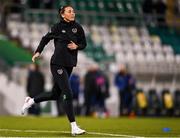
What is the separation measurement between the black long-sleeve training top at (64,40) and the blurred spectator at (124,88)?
13578 mm

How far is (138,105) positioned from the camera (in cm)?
2900

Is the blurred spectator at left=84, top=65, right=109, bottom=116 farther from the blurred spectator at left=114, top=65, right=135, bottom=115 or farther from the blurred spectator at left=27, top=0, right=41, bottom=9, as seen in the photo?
the blurred spectator at left=27, top=0, right=41, bottom=9

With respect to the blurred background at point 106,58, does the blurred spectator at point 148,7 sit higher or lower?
higher

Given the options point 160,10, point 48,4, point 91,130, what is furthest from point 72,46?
point 160,10

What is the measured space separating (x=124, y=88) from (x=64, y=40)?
14.1 meters

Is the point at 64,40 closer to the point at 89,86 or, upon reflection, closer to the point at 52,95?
the point at 52,95

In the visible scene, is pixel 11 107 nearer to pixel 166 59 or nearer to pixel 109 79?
pixel 109 79

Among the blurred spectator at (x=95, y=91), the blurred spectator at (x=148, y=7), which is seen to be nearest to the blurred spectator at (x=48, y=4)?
the blurred spectator at (x=148, y=7)

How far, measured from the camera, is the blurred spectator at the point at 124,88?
27.4 meters

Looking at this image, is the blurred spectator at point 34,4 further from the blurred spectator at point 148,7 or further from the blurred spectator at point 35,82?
the blurred spectator at point 35,82

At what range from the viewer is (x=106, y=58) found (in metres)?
31.3

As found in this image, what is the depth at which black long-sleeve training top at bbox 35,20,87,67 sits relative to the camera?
13.4 m

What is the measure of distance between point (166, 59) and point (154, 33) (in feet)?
10.5

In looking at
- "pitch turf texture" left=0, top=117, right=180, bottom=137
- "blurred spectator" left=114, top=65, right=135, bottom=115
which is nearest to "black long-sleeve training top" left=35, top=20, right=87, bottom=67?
"pitch turf texture" left=0, top=117, right=180, bottom=137
